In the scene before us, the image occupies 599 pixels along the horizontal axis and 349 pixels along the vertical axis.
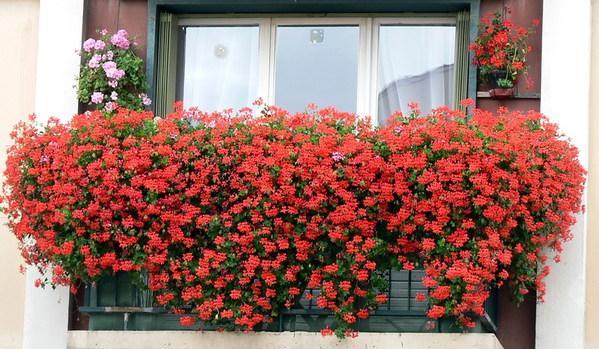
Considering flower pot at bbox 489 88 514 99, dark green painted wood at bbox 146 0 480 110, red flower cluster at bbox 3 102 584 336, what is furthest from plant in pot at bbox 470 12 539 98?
red flower cluster at bbox 3 102 584 336

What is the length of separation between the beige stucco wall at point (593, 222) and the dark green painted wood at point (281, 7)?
4.45 feet

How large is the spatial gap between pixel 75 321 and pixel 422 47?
12.6 ft

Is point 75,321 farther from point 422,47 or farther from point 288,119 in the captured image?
point 422,47

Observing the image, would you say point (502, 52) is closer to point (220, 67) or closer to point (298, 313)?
point (220, 67)

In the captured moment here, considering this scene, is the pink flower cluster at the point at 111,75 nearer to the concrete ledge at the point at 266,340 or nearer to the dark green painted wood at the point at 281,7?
the dark green painted wood at the point at 281,7

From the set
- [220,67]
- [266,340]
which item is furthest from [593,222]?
[220,67]

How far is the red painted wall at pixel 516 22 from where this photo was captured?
13562 mm

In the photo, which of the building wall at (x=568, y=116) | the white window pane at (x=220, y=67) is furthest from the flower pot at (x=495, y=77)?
the white window pane at (x=220, y=67)

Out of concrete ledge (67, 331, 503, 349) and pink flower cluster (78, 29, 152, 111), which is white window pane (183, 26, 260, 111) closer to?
pink flower cluster (78, 29, 152, 111)

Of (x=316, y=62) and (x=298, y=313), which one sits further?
(x=316, y=62)

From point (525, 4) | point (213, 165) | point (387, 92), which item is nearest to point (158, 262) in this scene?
point (213, 165)

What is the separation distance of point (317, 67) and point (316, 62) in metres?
0.05

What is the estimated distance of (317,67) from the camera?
1470cm

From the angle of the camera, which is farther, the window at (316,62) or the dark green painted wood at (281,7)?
the window at (316,62)
